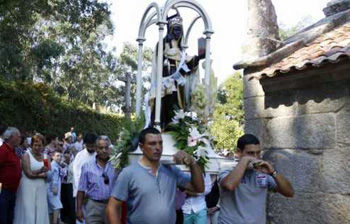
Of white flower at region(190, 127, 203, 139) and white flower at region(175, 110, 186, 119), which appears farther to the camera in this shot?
white flower at region(175, 110, 186, 119)

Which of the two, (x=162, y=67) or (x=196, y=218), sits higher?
(x=162, y=67)

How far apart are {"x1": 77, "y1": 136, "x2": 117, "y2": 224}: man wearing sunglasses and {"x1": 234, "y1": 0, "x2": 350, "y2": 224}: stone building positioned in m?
1.99

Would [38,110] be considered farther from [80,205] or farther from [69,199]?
[80,205]

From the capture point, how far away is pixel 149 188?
11.5ft

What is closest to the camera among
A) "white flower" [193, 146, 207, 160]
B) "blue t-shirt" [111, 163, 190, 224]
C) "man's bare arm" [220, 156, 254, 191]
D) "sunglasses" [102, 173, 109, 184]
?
"blue t-shirt" [111, 163, 190, 224]

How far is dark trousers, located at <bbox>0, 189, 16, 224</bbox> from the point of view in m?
6.71

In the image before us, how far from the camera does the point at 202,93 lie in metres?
5.41

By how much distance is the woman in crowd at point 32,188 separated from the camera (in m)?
6.91

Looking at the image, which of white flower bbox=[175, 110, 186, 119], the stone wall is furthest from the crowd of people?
the stone wall

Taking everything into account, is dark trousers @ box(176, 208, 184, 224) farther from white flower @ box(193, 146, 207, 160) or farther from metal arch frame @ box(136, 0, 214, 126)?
white flower @ box(193, 146, 207, 160)

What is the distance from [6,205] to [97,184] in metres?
1.78

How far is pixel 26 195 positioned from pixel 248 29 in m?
4.10

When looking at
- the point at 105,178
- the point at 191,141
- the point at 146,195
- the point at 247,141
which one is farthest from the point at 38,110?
the point at 146,195

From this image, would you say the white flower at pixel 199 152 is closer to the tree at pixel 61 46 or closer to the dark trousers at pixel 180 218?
the dark trousers at pixel 180 218
